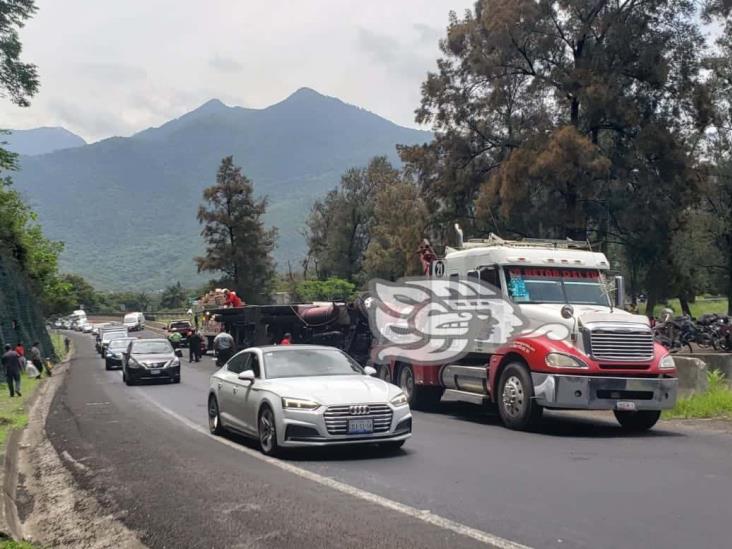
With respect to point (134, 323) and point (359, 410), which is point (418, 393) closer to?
point (359, 410)

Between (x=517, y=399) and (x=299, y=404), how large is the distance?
4.39 m

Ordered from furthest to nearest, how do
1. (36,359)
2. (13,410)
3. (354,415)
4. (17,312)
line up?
(17,312) < (36,359) < (13,410) < (354,415)

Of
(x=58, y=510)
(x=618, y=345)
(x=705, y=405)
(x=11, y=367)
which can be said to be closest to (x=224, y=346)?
(x=11, y=367)

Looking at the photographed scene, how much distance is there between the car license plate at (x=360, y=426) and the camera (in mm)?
10195

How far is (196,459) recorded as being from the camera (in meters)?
10.8

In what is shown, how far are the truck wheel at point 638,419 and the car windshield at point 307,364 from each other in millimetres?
4557

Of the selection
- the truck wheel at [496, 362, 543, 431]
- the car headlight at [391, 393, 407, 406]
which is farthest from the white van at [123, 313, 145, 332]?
the car headlight at [391, 393, 407, 406]

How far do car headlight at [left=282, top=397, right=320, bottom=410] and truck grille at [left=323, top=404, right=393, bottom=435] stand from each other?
0.60 feet

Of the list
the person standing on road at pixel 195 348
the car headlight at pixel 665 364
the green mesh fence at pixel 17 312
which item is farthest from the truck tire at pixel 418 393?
the person standing on road at pixel 195 348

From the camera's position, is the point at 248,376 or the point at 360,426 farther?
the point at 248,376

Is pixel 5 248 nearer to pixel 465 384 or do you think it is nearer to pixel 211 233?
pixel 465 384

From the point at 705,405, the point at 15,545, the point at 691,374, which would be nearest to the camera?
the point at 15,545

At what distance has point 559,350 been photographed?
41.5 ft

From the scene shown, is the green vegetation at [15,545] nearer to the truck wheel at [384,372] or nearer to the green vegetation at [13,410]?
the green vegetation at [13,410]
